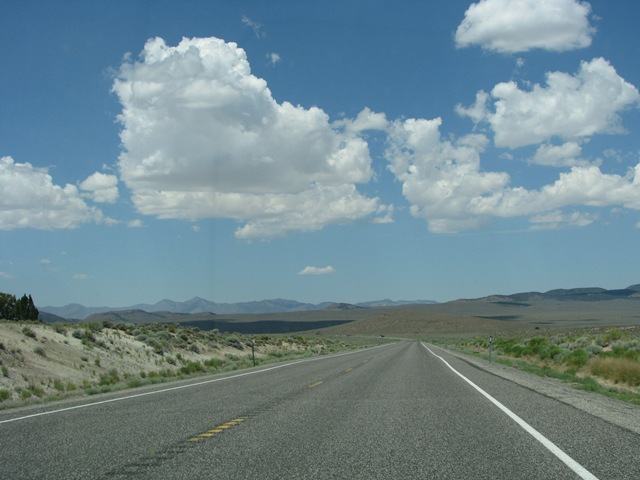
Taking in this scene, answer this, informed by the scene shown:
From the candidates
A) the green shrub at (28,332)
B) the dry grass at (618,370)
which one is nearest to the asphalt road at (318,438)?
the dry grass at (618,370)

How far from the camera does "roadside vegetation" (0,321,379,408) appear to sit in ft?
78.6

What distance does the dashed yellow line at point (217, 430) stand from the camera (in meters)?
9.59

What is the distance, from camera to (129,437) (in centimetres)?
984

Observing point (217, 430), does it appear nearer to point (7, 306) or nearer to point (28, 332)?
point (28, 332)

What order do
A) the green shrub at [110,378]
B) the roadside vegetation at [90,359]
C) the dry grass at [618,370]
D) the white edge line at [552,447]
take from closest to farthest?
A: the white edge line at [552,447] < the dry grass at [618,370] < the roadside vegetation at [90,359] < the green shrub at [110,378]

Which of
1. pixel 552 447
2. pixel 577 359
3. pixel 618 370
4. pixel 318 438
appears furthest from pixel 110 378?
pixel 552 447

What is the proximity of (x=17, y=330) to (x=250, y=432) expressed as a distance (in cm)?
2629

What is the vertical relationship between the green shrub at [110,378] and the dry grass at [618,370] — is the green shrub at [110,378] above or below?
below

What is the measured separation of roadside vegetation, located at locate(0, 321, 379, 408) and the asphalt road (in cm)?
699

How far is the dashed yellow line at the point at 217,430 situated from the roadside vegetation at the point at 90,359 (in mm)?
8751

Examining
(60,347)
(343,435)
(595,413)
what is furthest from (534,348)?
(343,435)

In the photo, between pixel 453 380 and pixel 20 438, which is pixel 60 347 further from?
pixel 20 438

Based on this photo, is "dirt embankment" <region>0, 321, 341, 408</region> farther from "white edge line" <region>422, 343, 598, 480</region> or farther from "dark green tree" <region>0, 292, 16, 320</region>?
"dark green tree" <region>0, 292, 16, 320</region>

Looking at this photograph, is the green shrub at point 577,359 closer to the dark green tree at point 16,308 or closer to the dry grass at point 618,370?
the dry grass at point 618,370
